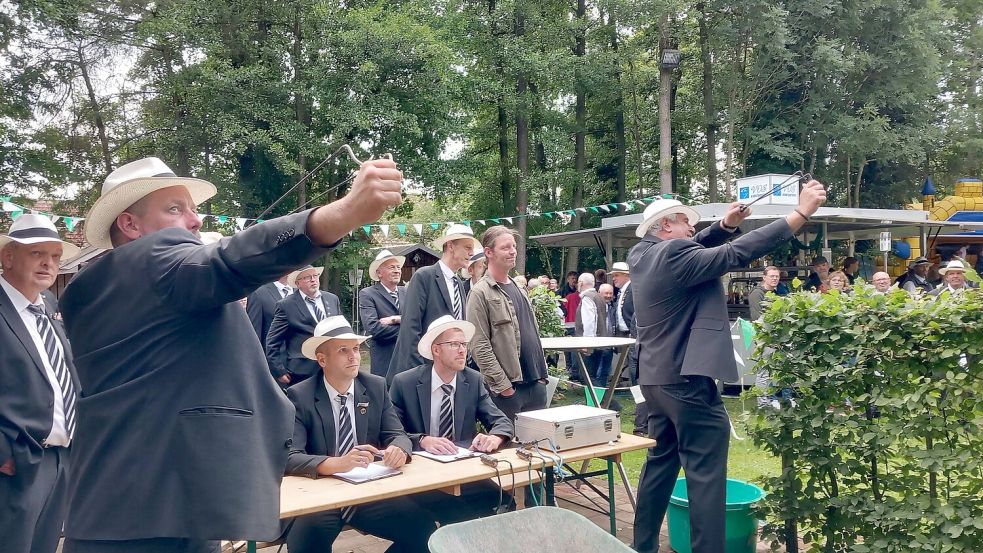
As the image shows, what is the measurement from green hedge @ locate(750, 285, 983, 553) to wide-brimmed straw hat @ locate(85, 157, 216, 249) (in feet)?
10.4

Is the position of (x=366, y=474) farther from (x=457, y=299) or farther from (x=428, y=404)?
(x=457, y=299)

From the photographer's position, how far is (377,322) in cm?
641

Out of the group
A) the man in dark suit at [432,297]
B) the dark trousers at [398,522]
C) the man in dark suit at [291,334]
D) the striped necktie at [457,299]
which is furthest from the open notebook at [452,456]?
the man in dark suit at [291,334]

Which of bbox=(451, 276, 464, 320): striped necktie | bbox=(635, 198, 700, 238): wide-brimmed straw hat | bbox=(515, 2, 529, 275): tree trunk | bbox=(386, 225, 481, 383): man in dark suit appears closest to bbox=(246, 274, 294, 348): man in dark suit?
bbox=(386, 225, 481, 383): man in dark suit

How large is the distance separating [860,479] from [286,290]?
4833mm

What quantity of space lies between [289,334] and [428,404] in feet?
6.98

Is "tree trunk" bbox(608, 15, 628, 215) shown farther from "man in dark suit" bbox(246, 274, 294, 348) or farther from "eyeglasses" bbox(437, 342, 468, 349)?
"eyeglasses" bbox(437, 342, 468, 349)

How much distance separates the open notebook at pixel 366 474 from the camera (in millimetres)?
3244

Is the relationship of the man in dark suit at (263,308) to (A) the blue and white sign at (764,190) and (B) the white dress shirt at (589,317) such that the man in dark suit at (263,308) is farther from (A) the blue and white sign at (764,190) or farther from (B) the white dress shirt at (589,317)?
(A) the blue and white sign at (764,190)

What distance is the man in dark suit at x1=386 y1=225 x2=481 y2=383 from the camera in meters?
5.25

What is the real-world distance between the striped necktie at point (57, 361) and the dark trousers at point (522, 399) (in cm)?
258

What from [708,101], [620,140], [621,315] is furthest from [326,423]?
Answer: [620,140]

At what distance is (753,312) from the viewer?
9.88 metres

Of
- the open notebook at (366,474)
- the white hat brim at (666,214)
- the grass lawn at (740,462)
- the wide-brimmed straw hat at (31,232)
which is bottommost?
the grass lawn at (740,462)
